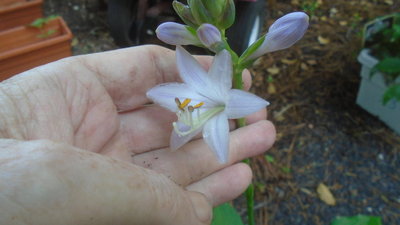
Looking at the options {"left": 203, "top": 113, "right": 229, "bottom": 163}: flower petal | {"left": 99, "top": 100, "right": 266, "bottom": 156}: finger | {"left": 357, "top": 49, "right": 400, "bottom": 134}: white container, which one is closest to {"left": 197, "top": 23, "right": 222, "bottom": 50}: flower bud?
{"left": 203, "top": 113, "right": 229, "bottom": 163}: flower petal

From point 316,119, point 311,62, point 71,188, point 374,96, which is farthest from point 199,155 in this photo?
point 311,62

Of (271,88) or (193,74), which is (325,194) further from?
(193,74)

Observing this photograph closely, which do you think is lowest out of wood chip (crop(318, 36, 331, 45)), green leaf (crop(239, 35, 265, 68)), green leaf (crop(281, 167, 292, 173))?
green leaf (crop(281, 167, 292, 173))

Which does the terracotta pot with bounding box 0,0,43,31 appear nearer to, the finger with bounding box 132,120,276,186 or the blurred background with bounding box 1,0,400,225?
the blurred background with bounding box 1,0,400,225

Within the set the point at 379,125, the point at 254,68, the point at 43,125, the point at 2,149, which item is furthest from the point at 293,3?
the point at 2,149

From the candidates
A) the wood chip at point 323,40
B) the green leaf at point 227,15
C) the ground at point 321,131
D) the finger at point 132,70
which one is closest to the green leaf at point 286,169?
the ground at point 321,131

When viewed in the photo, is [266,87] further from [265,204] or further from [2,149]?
[2,149]
